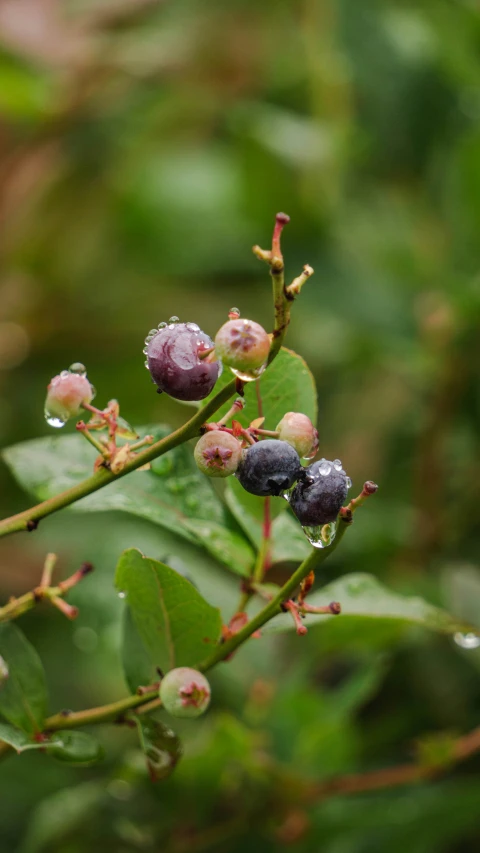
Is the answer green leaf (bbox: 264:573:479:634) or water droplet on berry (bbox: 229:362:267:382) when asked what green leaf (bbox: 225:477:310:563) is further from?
water droplet on berry (bbox: 229:362:267:382)

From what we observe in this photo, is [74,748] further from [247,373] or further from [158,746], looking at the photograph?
[247,373]

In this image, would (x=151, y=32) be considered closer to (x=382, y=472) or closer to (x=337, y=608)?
(x=382, y=472)

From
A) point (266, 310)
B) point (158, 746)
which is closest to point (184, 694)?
point (158, 746)

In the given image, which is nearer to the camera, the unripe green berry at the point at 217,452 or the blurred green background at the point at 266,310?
the unripe green berry at the point at 217,452

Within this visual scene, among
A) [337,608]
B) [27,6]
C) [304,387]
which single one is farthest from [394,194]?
[337,608]

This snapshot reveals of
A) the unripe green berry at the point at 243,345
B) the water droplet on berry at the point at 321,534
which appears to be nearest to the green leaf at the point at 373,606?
the water droplet on berry at the point at 321,534

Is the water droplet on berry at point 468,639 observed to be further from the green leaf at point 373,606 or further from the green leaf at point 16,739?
the green leaf at point 16,739
